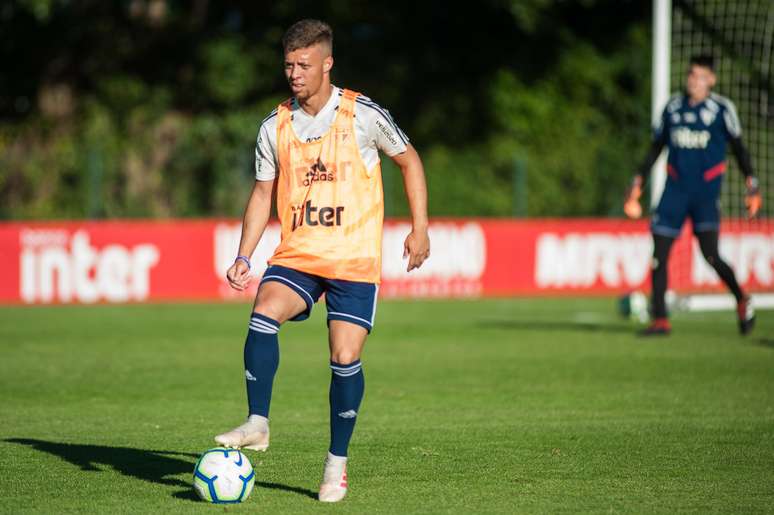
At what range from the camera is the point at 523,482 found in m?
6.12

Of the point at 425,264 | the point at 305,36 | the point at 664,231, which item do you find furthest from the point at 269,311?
the point at 425,264

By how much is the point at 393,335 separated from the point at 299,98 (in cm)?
837

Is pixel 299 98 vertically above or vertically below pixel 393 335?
above

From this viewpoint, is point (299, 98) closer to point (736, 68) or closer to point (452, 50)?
point (736, 68)

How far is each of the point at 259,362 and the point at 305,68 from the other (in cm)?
145

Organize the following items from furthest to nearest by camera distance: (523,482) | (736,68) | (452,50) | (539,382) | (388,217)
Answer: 1. (452,50)
2. (388,217)
3. (736,68)
4. (539,382)
5. (523,482)

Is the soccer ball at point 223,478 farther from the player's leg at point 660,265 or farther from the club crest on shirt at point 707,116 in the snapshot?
the club crest on shirt at point 707,116

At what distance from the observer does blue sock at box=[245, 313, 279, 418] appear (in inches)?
233

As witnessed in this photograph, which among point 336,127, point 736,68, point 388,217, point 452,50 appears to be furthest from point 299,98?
point 452,50

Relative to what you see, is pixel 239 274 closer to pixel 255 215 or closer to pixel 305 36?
pixel 255 215

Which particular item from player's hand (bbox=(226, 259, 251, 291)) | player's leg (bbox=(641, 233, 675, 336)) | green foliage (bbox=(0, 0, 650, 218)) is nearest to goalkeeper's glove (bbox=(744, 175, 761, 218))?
player's leg (bbox=(641, 233, 675, 336))

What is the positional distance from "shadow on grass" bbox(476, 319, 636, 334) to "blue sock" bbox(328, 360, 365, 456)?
8776 millimetres

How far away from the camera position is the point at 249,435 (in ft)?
19.0

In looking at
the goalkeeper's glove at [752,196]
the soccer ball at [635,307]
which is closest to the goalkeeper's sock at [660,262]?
the goalkeeper's glove at [752,196]
